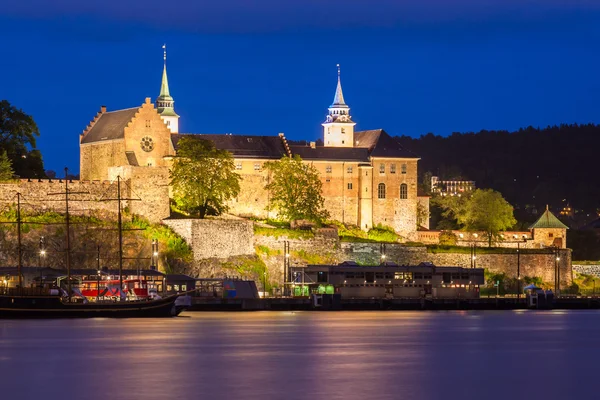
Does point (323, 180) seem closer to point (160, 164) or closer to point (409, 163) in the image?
point (409, 163)

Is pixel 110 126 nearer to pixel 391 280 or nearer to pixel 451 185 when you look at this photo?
pixel 391 280

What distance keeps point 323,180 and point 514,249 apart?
1535 cm

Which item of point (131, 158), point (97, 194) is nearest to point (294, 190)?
point (131, 158)

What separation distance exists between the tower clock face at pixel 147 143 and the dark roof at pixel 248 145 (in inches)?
272

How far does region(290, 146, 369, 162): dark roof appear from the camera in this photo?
11331 centimetres

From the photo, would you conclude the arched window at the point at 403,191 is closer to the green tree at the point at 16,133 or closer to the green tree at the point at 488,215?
the green tree at the point at 488,215

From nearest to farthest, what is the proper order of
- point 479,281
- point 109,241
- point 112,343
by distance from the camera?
point 112,343 → point 109,241 → point 479,281

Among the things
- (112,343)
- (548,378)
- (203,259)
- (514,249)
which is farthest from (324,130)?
(548,378)

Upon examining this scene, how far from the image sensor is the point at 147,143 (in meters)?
102

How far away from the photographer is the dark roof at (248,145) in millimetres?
110625

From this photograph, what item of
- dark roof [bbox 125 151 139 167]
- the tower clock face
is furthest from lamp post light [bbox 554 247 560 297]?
dark roof [bbox 125 151 139 167]

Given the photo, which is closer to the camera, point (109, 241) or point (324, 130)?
point (109, 241)

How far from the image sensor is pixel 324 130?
403 feet

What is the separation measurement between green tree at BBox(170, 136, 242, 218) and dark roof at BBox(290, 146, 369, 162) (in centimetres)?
1187
